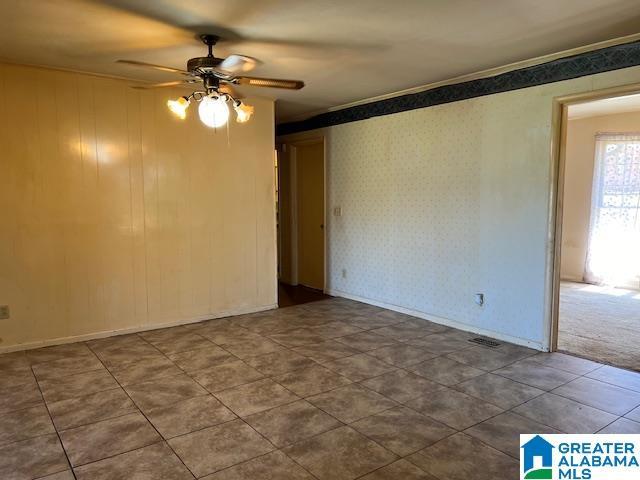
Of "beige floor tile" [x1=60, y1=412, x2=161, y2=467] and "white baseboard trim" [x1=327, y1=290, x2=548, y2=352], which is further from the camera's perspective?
"white baseboard trim" [x1=327, y1=290, x2=548, y2=352]

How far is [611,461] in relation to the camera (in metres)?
2.29

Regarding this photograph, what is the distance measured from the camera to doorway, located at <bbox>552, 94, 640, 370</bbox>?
5.94 m

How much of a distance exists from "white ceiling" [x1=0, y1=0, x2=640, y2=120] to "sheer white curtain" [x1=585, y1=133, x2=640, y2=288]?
12.6 feet

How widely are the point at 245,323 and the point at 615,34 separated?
3.90 m

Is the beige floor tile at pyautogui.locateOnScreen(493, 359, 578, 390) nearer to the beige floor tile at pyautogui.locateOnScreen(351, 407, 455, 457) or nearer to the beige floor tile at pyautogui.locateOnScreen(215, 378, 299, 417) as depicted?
the beige floor tile at pyautogui.locateOnScreen(351, 407, 455, 457)

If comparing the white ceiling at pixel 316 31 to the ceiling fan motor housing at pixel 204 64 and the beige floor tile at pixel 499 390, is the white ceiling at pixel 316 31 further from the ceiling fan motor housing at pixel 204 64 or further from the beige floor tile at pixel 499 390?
the beige floor tile at pixel 499 390

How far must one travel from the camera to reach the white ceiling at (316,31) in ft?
8.43

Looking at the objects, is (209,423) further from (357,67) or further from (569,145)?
(569,145)

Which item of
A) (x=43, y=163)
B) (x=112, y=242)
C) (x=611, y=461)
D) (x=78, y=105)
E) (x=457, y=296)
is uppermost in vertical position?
(x=78, y=105)

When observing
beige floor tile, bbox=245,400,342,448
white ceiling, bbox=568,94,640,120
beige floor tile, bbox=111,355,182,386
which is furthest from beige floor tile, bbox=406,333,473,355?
white ceiling, bbox=568,94,640,120

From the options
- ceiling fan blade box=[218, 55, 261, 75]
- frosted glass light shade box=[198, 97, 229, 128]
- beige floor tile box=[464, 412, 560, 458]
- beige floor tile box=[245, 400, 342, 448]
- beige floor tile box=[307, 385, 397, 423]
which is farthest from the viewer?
frosted glass light shade box=[198, 97, 229, 128]

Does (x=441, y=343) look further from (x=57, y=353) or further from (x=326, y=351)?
(x=57, y=353)

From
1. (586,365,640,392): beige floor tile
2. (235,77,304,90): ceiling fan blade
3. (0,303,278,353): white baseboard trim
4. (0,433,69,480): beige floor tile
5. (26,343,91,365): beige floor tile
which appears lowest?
(0,433,69,480): beige floor tile

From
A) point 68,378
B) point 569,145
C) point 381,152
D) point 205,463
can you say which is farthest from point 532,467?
point 569,145
